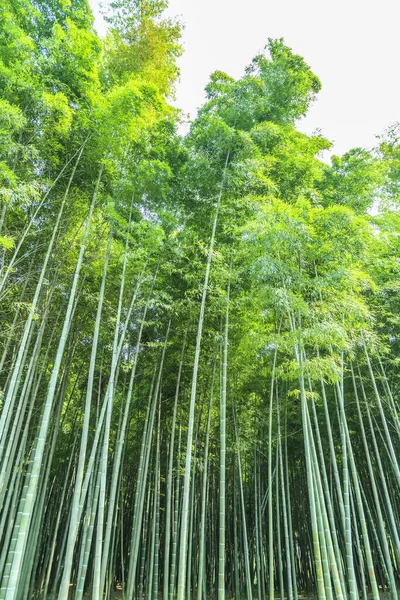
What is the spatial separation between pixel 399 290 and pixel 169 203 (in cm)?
402

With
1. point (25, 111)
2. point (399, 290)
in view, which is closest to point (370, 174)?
point (399, 290)

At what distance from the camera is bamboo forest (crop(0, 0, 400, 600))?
3.53 metres

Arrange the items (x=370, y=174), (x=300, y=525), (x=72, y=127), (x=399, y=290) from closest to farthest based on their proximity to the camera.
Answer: (x=72, y=127), (x=370, y=174), (x=399, y=290), (x=300, y=525)

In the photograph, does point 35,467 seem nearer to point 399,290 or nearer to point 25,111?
point 25,111

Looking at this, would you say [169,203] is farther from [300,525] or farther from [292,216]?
[300,525]

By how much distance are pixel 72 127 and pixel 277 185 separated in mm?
2728

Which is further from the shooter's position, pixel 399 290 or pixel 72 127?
pixel 399 290

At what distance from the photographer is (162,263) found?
497 cm

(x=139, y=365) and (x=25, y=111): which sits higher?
(x=25, y=111)

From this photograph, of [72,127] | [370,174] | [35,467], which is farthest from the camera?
[370,174]

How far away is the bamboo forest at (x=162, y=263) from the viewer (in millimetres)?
3527

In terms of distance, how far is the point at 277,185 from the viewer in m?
4.69

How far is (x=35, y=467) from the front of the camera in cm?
280

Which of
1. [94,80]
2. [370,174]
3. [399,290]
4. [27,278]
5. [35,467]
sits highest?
[370,174]
